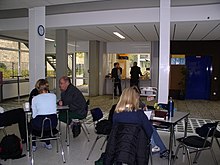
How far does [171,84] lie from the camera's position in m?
10.6

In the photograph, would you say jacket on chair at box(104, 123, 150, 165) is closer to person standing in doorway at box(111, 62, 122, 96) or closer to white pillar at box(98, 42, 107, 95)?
person standing in doorway at box(111, 62, 122, 96)

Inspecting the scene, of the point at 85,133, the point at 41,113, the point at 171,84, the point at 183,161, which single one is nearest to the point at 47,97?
the point at 41,113

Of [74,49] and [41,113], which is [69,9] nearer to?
[41,113]

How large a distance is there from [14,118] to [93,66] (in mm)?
7043

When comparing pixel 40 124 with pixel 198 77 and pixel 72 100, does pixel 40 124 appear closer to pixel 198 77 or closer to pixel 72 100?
pixel 72 100

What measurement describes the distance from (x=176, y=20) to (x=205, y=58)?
5.51 meters

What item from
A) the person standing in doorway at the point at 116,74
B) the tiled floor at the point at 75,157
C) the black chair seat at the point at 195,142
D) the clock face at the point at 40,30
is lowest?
the tiled floor at the point at 75,157

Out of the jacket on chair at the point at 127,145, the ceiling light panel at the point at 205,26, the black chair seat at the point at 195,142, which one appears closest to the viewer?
the jacket on chair at the point at 127,145

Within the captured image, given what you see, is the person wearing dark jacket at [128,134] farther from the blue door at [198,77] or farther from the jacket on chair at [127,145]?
the blue door at [198,77]

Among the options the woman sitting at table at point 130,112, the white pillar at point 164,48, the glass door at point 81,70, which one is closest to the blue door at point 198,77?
the glass door at point 81,70

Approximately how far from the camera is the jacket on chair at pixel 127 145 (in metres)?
2.39

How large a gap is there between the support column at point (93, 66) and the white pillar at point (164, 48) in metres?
6.31

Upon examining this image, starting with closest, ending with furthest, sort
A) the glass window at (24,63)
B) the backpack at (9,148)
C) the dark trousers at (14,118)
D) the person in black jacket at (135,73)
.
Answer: the backpack at (9,148), the dark trousers at (14,118), the person in black jacket at (135,73), the glass window at (24,63)

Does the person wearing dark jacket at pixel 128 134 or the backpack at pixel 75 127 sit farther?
the backpack at pixel 75 127
